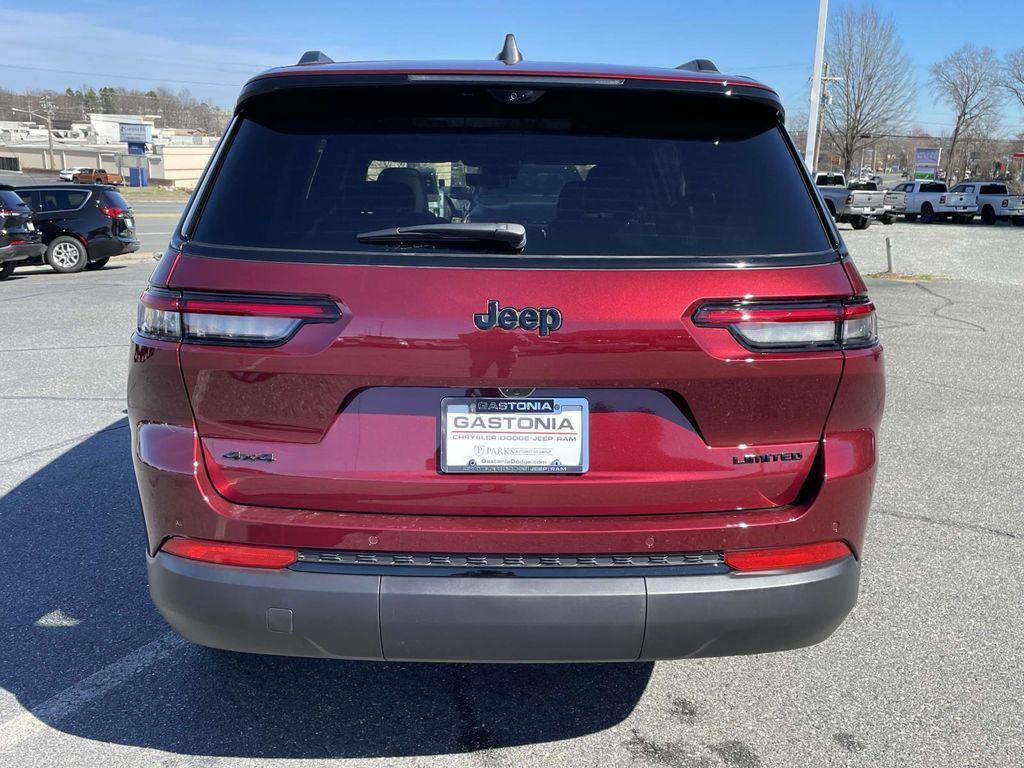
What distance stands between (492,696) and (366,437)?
1196 mm

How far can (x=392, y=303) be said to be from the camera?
6.92 ft

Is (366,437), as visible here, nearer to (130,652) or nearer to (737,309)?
(737,309)

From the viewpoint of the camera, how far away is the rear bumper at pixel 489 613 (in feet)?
6.97

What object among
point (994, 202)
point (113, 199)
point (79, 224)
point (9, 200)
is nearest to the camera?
point (9, 200)

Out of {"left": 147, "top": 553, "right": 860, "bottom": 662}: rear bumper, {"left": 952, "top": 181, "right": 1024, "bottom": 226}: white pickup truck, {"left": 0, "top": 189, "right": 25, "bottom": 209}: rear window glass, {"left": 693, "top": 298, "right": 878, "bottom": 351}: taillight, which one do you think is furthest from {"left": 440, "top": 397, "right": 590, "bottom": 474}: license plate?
{"left": 952, "top": 181, "right": 1024, "bottom": 226}: white pickup truck

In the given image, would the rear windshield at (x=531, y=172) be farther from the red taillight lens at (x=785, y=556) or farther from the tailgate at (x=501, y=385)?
the red taillight lens at (x=785, y=556)

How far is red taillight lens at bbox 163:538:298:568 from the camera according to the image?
2.19 meters

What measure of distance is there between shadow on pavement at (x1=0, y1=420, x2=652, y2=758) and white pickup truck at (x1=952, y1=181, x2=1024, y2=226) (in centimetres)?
4376

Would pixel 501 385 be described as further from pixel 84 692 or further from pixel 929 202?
pixel 929 202

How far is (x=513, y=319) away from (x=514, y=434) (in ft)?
0.96

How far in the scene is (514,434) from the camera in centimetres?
216

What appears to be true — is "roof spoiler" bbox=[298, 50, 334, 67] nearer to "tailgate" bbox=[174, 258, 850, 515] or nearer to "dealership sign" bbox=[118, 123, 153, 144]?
"tailgate" bbox=[174, 258, 850, 515]

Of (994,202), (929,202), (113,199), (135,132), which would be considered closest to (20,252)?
(113,199)

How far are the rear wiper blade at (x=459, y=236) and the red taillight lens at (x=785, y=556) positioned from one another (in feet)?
3.23
